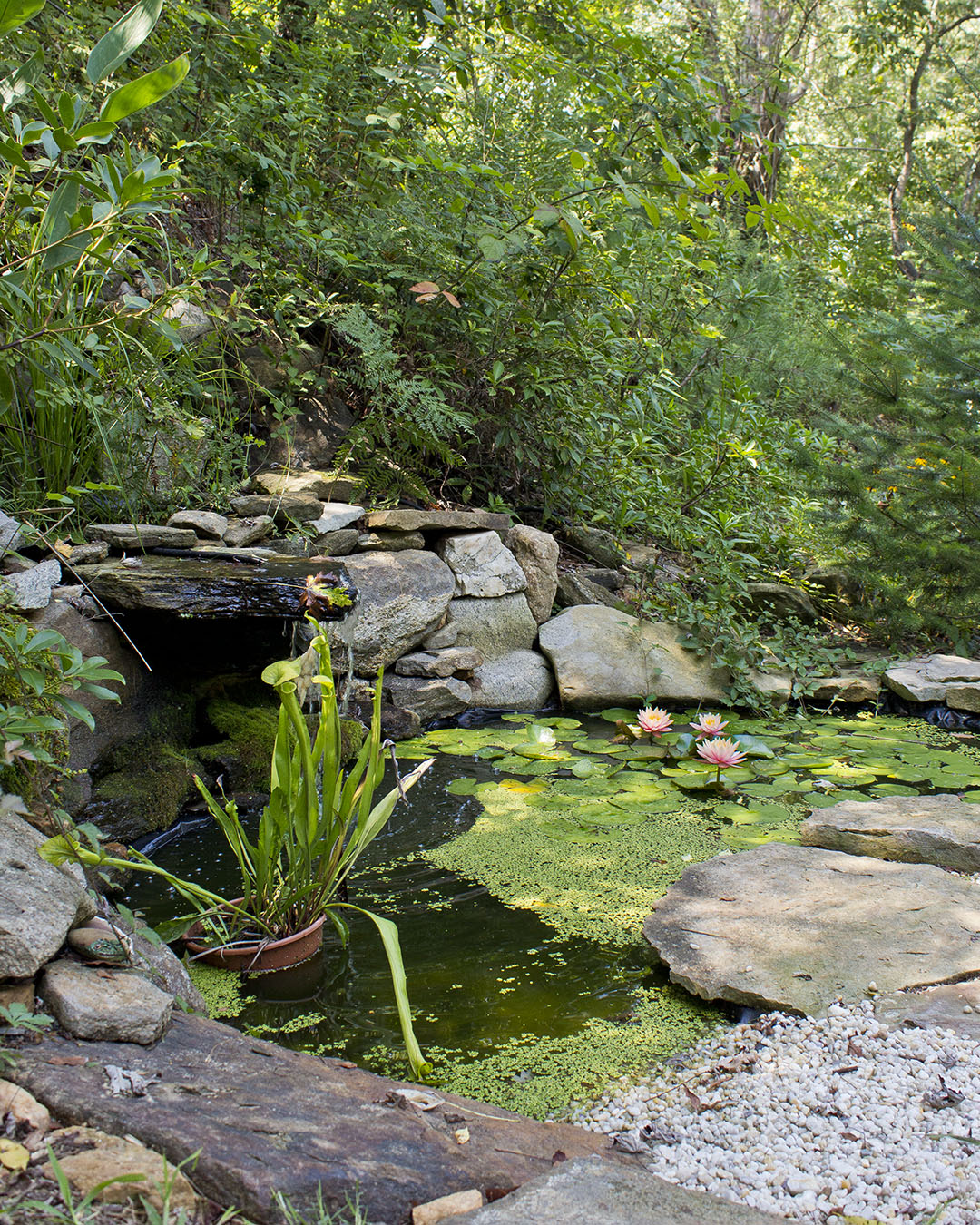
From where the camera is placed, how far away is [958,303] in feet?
16.7

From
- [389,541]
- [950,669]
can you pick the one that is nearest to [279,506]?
[389,541]

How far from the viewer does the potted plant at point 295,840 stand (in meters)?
1.98

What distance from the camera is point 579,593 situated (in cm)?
514

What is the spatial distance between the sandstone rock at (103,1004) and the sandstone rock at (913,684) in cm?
412

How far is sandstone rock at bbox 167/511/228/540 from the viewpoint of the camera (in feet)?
11.9

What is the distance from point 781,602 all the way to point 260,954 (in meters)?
4.14

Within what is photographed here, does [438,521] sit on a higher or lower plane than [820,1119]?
higher

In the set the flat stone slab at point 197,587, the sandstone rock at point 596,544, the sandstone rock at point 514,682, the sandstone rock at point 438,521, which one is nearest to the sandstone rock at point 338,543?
the sandstone rock at point 438,521

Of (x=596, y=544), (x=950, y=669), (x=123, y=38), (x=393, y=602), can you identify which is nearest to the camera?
(x=123, y=38)

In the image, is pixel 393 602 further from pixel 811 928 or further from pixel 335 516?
pixel 811 928

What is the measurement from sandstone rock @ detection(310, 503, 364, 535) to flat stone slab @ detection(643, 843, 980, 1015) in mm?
2467

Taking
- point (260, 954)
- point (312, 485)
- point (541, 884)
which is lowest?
point (541, 884)

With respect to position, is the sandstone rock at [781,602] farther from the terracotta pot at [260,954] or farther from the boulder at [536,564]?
the terracotta pot at [260,954]

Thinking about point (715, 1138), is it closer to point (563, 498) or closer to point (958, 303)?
point (563, 498)
